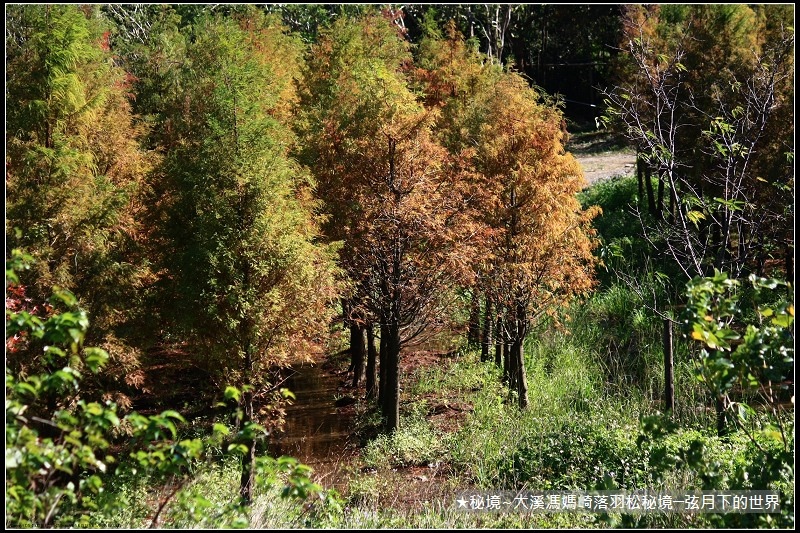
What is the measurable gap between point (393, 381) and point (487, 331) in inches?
101

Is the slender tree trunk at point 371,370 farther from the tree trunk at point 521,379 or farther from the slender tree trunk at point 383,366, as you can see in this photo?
the tree trunk at point 521,379

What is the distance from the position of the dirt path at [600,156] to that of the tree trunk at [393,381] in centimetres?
1679

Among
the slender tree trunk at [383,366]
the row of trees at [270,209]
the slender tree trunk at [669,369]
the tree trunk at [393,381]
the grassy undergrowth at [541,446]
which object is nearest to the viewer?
the grassy undergrowth at [541,446]

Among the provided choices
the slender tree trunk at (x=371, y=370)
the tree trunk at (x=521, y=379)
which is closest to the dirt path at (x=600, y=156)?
the slender tree trunk at (x=371, y=370)

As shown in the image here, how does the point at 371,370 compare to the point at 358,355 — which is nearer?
the point at 371,370

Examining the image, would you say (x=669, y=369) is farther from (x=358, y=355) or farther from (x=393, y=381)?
(x=358, y=355)

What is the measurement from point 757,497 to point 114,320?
25.0 ft

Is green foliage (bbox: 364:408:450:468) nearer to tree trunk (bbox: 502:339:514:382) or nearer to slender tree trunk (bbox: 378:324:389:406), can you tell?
slender tree trunk (bbox: 378:324:389:406)

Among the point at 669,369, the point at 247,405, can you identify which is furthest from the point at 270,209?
the point at 669,369

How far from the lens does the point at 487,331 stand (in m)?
13.3

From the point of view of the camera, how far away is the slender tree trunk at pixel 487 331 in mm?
12398

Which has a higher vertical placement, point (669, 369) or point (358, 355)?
point (669, 369)

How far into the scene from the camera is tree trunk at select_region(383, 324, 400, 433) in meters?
11.4

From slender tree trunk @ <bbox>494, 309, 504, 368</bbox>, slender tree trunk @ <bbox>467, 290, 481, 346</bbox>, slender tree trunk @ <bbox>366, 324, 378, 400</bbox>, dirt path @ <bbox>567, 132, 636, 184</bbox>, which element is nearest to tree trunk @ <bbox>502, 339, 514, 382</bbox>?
slender tree trunk @ <bbox>494, 309, 504, 368</bbox>
